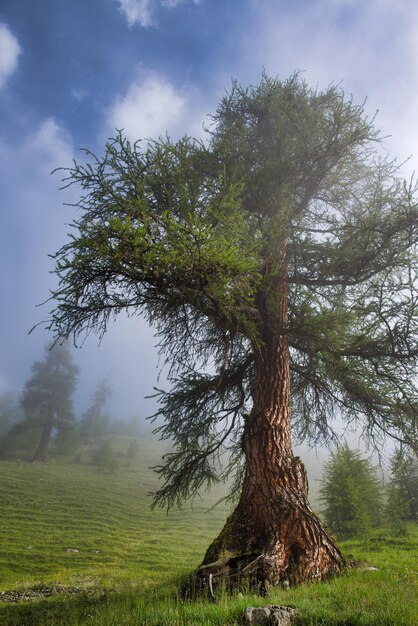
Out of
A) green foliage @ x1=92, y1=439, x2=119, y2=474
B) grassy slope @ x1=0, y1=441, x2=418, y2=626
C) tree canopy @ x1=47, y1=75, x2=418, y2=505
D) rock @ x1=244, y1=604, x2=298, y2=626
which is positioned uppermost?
tree canopy @ x1=47, y1=75, x2=418, y2=505

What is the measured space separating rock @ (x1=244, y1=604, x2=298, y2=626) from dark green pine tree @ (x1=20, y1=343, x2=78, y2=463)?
45.9m

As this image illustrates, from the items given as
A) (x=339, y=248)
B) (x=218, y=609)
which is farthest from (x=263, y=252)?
A: (x=218, y=609)

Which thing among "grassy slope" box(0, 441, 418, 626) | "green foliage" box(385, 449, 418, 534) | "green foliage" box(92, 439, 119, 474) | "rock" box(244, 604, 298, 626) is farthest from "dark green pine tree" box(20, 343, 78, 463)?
"rock" box(244, 604, 298, 626)

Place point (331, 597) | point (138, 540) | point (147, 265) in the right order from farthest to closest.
Result: point (138, 540) < point (147, 265) < point (331, 597)

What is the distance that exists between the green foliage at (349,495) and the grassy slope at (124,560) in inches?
80.2

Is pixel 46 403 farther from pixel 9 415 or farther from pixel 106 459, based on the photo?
pixel 9 415

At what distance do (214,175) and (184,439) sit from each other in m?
6.26

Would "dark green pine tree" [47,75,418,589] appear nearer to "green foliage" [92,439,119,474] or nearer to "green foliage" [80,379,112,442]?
"green foliage" [92,439,119,474]

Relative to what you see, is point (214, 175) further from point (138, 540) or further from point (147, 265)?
point (138, 540)

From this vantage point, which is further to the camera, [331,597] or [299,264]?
[299,264]

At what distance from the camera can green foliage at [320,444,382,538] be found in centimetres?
1580

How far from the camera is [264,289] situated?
722cm

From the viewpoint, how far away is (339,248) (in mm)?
6832

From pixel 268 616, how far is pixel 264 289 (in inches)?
208
